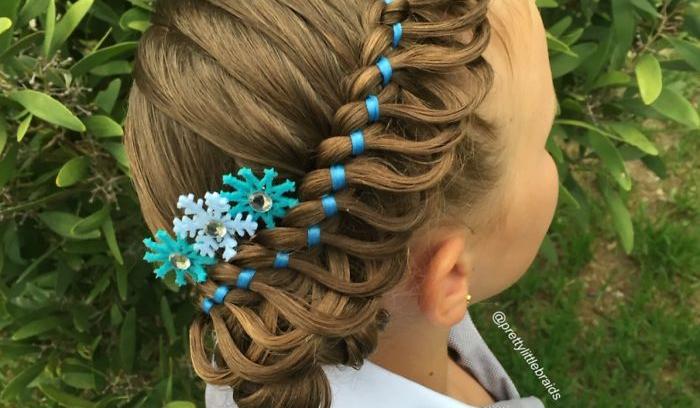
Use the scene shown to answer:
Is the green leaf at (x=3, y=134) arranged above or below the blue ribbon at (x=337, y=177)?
below

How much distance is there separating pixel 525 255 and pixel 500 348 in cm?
110

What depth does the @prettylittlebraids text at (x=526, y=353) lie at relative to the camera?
→ 2.04 meters

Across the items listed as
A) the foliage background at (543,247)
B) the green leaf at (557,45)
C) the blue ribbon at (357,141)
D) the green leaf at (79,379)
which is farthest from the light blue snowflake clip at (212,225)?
the green leaf at (79,379)

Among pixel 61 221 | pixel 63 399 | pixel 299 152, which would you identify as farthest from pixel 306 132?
pixel 63 399

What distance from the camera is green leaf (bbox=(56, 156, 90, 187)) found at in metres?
1.36

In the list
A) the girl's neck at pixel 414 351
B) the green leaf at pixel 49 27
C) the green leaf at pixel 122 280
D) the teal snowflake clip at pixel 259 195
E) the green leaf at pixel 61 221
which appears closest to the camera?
the teal snowflake clip at pixel 259 195

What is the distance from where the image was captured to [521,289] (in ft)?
7.80

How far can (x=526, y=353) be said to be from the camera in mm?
2172

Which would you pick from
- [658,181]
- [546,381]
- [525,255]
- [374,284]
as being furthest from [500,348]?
Result: [374,284]

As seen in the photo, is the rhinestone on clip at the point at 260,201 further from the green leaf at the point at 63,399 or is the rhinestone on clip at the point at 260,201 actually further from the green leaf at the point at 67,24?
the green leaf at the point at 63,399

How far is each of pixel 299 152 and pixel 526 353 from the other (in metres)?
1.52

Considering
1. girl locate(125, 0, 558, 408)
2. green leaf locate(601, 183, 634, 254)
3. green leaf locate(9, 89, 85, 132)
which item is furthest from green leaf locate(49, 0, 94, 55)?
green leaf locate(601, 183, 634, 254)

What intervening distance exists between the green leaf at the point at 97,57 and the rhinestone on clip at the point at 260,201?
717 millimetres

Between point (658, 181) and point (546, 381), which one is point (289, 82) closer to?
point (546, 381)
